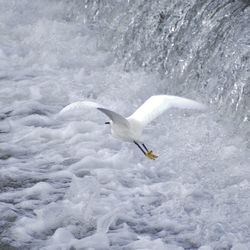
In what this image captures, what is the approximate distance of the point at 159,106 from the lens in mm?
5777

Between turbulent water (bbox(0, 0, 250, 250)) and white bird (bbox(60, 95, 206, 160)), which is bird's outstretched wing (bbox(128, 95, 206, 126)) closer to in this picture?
white bird (bbox(60, 95, 206, 160))

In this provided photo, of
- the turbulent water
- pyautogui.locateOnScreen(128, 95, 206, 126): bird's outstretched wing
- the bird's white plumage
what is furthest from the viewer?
pyautogui.locateOnScreen(128, 95, 206, 126): bird's outstretched wing

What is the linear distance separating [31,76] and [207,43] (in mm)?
2133

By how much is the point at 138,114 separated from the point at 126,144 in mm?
980

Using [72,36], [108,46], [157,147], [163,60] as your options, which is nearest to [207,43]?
[163,60]

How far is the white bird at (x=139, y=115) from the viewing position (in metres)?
5.44

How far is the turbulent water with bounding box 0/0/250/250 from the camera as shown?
207 inches

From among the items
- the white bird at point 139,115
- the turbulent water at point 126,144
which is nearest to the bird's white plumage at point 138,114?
the white bird at point 139,115

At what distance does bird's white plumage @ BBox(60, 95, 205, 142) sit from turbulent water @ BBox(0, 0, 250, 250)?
0.51 meters

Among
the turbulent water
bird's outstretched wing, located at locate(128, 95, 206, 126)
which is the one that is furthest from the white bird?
the turbulent water

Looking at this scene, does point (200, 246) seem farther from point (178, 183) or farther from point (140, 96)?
point (140, 96)

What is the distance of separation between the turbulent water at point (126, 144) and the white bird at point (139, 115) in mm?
489

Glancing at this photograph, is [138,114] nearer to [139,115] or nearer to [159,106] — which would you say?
[139,115]

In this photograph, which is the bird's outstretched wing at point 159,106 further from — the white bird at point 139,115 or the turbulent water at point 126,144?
the turbulent water at point 126,144
